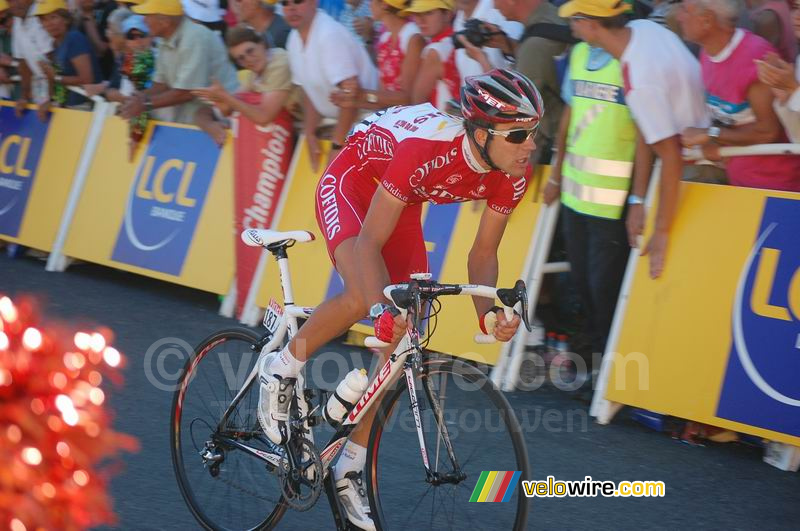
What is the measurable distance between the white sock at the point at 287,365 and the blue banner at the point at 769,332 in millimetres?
2706

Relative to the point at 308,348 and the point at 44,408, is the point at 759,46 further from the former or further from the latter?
the point at 44,408

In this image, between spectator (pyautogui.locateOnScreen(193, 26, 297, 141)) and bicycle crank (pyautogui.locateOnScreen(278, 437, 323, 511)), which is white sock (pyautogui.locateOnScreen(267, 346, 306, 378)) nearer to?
bicycle crank (pyautogui.locateOnScreen(278, 437, 323, 511))

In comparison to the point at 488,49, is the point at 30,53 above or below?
below

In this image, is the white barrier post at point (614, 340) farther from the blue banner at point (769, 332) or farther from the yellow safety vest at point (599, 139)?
the blue banner at point (769, 332)

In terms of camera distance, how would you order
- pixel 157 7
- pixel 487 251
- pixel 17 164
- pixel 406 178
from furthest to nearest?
pixel 17 164 < pixel 157 7 < pixel 487 251 < pixel 406 178

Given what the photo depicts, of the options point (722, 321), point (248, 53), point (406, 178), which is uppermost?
point (248, 53)

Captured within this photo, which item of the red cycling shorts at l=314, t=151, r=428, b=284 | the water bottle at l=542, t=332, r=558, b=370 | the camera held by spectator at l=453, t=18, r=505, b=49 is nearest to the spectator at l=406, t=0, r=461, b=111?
the camera held by spectator at l=453, t=18, r=505, b=49

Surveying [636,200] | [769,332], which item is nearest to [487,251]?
[769,332]

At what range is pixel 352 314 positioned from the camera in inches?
166

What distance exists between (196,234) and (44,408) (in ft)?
22.6

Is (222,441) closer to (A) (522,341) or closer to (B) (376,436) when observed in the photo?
(B) (376,436)

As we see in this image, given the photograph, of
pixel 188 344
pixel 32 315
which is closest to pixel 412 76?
pixel 188 344

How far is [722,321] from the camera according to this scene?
6.02 metres

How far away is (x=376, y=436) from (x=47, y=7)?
831 centimetres
